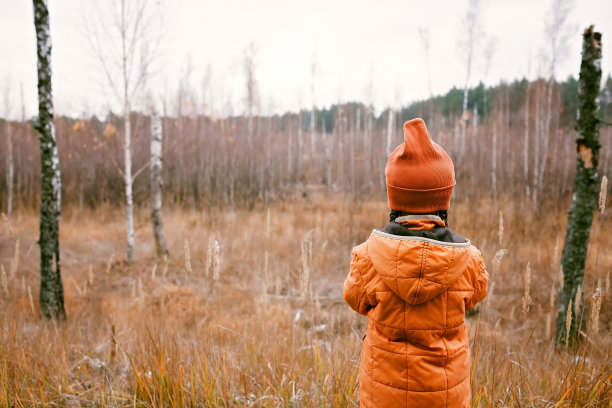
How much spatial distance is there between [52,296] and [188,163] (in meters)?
13.3

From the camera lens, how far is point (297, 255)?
7930 mm

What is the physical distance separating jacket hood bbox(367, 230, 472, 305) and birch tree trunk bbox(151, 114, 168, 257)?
700 cm

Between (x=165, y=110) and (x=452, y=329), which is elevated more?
(x=165, y=110)

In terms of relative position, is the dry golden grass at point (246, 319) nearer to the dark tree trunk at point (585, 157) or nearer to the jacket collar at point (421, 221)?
the dark tree trunk at point (585, 157)

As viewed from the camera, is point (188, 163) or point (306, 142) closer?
point (188, 163)

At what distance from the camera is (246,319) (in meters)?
3.28

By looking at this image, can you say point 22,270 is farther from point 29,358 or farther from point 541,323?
point 541,323

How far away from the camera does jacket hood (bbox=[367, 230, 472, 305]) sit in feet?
4.18

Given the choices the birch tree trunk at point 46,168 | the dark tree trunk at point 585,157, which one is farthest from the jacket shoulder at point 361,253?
the birch tree trunk at point 46,168

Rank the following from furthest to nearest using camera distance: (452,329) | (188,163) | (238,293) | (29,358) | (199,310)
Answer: (188,163), (238,293), (199,310), (29,358), (452,329)

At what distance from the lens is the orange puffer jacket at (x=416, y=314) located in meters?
1.29

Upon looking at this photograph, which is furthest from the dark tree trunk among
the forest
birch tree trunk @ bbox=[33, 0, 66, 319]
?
birch tree trunk @ bbox=[33, 0, 66, 319]

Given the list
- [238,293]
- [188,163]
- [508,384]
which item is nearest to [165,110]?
[188,163]

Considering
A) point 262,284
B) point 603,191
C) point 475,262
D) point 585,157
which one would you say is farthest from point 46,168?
point 585,157
